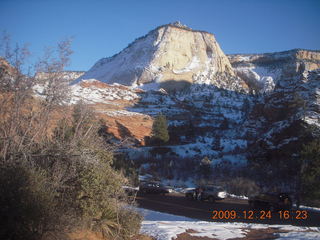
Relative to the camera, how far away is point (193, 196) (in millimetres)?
22141

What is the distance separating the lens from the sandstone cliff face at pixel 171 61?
107750 mm

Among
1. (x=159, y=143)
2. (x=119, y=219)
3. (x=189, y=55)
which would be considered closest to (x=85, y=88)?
(x=159, y=143)

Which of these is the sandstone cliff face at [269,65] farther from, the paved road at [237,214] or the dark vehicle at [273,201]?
the dark vehicle at [273,201]

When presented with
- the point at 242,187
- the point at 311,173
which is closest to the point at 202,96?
the point at 242,187

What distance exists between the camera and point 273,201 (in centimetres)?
1706

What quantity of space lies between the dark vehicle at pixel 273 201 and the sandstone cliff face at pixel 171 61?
8877 centimetres

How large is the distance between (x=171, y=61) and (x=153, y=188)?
89.9m

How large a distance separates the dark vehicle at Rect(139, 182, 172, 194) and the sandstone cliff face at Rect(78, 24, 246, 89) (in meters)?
80.6

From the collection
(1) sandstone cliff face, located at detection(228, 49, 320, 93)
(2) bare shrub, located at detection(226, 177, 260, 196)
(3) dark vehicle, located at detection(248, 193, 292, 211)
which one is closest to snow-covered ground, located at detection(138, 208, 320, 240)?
(3) dark vehicle, located at detection(248, 193, 292, 211)

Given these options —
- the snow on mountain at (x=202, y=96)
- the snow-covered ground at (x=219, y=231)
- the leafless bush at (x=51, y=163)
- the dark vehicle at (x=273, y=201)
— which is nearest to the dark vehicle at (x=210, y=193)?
the dark vehicle at (x=273, y=201)

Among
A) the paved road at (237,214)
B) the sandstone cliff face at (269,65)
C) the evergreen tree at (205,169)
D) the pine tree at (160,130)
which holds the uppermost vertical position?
the sandstone cliff face at (269,65)

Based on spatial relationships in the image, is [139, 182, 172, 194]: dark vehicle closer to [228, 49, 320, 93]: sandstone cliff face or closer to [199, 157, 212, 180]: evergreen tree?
[199, 157, 212, 180]: evergreen tree

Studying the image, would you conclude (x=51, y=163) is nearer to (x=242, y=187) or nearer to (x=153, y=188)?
(x=153, y=188)

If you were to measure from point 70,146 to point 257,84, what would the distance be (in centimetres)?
12625
